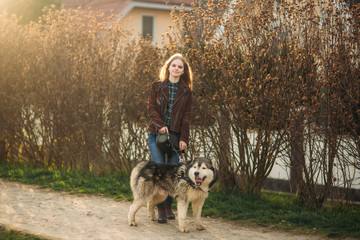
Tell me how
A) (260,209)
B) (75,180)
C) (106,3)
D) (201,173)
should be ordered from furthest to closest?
(106,3), (75,180), (260,209), (201,173)

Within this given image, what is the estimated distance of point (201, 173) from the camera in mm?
6113

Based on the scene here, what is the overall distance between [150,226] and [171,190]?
64cm

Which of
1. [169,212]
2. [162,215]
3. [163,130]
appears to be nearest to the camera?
[163,130]

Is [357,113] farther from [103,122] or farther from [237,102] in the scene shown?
[103,122]

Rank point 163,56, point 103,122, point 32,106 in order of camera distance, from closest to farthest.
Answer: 1. point 163,56
2. point 103,122
3. point 32,106

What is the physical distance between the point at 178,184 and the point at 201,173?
468mm

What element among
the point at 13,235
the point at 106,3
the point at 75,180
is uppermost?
the point at 106,3

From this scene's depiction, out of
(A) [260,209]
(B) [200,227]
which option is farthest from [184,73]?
(A) [260,209]

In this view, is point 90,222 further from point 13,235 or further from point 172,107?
point 172,107

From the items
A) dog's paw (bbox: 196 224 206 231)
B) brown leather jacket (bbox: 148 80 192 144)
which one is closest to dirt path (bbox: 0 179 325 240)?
dog's paw (bbox: 196 224 206 231)

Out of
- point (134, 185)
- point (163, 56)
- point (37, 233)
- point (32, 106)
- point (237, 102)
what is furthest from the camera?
point (32, 106)

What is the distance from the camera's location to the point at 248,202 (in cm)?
786

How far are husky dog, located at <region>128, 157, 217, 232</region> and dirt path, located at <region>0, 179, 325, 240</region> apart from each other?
0.89 feet

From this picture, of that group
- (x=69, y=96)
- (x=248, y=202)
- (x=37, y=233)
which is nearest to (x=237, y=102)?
(x=248, y=202)
